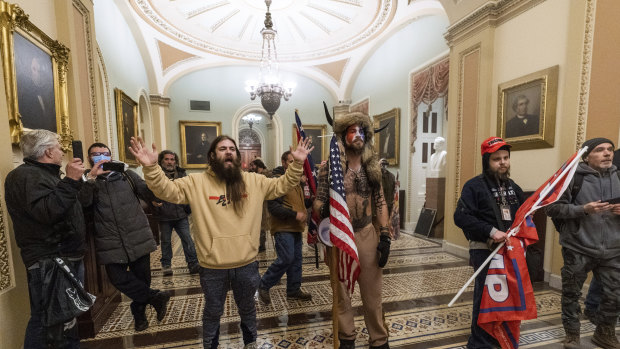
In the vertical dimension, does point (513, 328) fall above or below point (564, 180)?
below

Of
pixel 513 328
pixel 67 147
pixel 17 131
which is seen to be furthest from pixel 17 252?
pixel 513 328

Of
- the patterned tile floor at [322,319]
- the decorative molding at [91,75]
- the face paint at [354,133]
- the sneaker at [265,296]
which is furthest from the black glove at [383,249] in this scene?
the decorative molding at [91,75]

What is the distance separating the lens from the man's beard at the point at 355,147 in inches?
81.1

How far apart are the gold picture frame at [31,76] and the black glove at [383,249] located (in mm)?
2911

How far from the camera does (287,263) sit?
9.69 ft

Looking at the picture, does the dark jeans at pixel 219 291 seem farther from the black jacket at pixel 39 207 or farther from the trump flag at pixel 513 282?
the trump flag at pixel 513 282

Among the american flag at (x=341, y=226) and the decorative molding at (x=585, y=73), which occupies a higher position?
the decorative molding at (x=585, y=73)

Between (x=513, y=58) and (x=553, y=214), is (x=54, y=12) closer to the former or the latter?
(x=553, y=214)

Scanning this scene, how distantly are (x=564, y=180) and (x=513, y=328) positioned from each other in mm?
1199

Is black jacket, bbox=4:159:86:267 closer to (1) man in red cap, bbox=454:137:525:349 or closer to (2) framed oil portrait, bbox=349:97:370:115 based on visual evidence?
(1) man in red cap, bbox=454:137:525:349

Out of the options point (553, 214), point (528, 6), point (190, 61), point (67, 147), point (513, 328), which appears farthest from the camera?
point (190, 61)

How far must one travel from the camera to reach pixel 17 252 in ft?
6.97

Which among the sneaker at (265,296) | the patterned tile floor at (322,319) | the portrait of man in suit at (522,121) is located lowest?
the patterned tile floor at (322,319)

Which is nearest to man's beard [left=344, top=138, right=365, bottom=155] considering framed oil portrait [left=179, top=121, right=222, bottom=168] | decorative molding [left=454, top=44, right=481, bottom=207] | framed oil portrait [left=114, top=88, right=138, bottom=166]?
decorative molding [left=454, top=44, right=481, bottom=207]
